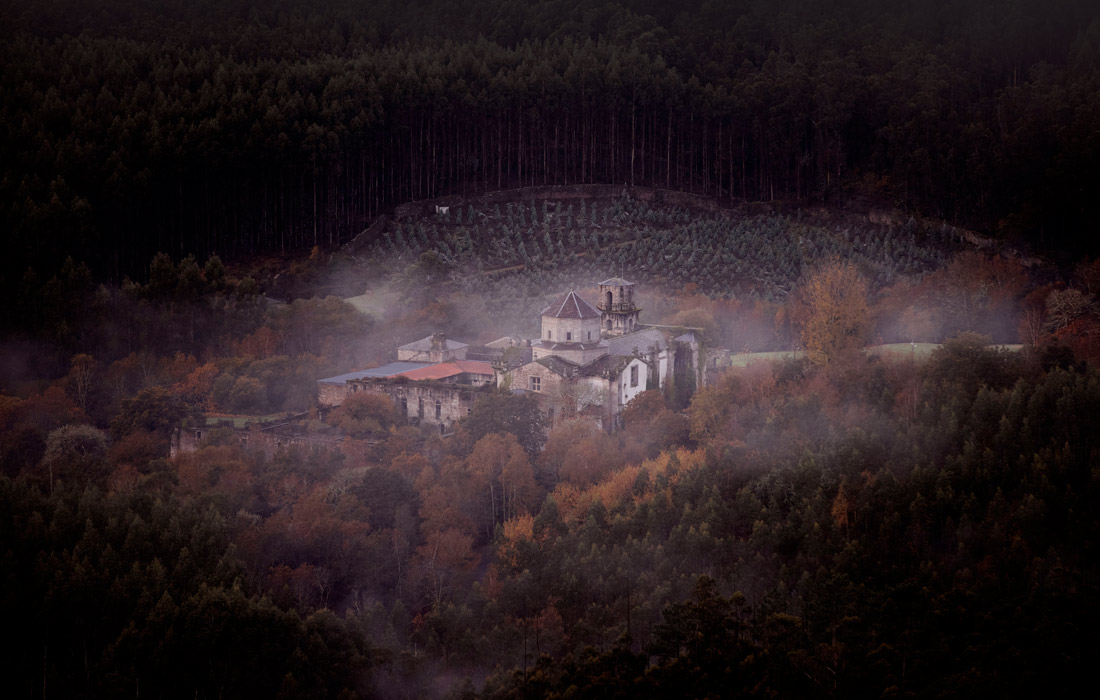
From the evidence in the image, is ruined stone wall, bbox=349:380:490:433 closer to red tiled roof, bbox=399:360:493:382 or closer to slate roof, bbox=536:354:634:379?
red tiled roof, bbox=399:360:493:382

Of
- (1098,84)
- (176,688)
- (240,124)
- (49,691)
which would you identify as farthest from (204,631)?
(1098,84)

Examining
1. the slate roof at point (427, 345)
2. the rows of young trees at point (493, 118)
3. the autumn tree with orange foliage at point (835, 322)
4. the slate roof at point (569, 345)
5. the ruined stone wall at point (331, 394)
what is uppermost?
the rows of young trees at point (493, 118)

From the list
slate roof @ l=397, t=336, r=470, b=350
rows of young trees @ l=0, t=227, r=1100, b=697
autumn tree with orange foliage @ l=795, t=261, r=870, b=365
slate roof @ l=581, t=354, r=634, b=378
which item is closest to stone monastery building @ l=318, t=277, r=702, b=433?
slate roof @ l=581, t=354, r=634, b=378

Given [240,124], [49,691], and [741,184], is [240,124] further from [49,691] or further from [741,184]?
[49,691]

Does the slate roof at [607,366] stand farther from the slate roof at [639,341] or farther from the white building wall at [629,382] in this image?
the slate roof at [639,341]

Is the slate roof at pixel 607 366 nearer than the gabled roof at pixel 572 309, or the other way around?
the slate roof at pixel 607 366

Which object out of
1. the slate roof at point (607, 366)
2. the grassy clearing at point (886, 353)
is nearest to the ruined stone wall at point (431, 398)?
the slate roof at point (607, 366)

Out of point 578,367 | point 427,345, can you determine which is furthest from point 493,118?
point 578,367
